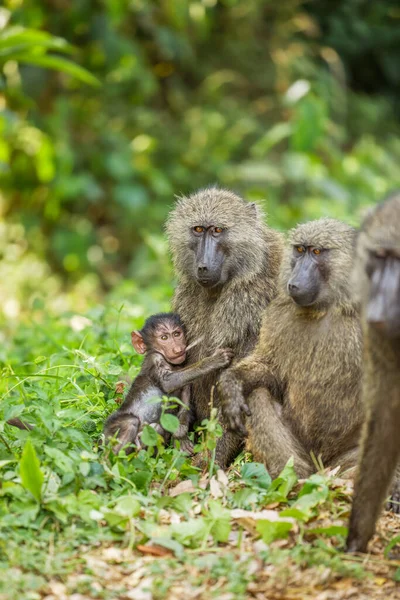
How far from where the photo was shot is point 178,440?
173 inches

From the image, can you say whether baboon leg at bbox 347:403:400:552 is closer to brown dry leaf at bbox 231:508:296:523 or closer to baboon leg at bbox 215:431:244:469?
brown dry leaf at bbox 231:508:296:523

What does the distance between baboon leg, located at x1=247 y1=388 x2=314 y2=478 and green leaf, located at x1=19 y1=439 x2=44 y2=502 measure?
1.09 metres

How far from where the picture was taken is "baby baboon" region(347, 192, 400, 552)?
3227mm

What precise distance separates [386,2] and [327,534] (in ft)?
37.6

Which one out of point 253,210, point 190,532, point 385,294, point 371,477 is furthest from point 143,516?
point 253,210

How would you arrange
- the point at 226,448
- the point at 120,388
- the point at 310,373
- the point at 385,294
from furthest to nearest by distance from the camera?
the point at 120,388 < the point at 226,448 < the point at 310,373 < the point at 385,294

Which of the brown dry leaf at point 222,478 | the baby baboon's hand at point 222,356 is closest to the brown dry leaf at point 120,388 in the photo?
the baby baboon's hand at point 222,356

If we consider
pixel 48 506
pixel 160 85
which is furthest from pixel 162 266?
pixel 48 506

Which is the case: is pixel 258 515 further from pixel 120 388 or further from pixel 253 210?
pixel 253 210

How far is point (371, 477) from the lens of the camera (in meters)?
3.49

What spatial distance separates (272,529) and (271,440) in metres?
0.68

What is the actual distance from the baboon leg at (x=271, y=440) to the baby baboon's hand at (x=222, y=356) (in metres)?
0.27

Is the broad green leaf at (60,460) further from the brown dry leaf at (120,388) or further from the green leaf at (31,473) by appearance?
the brown dry leaf at (120,388)

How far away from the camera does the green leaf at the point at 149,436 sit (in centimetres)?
390
